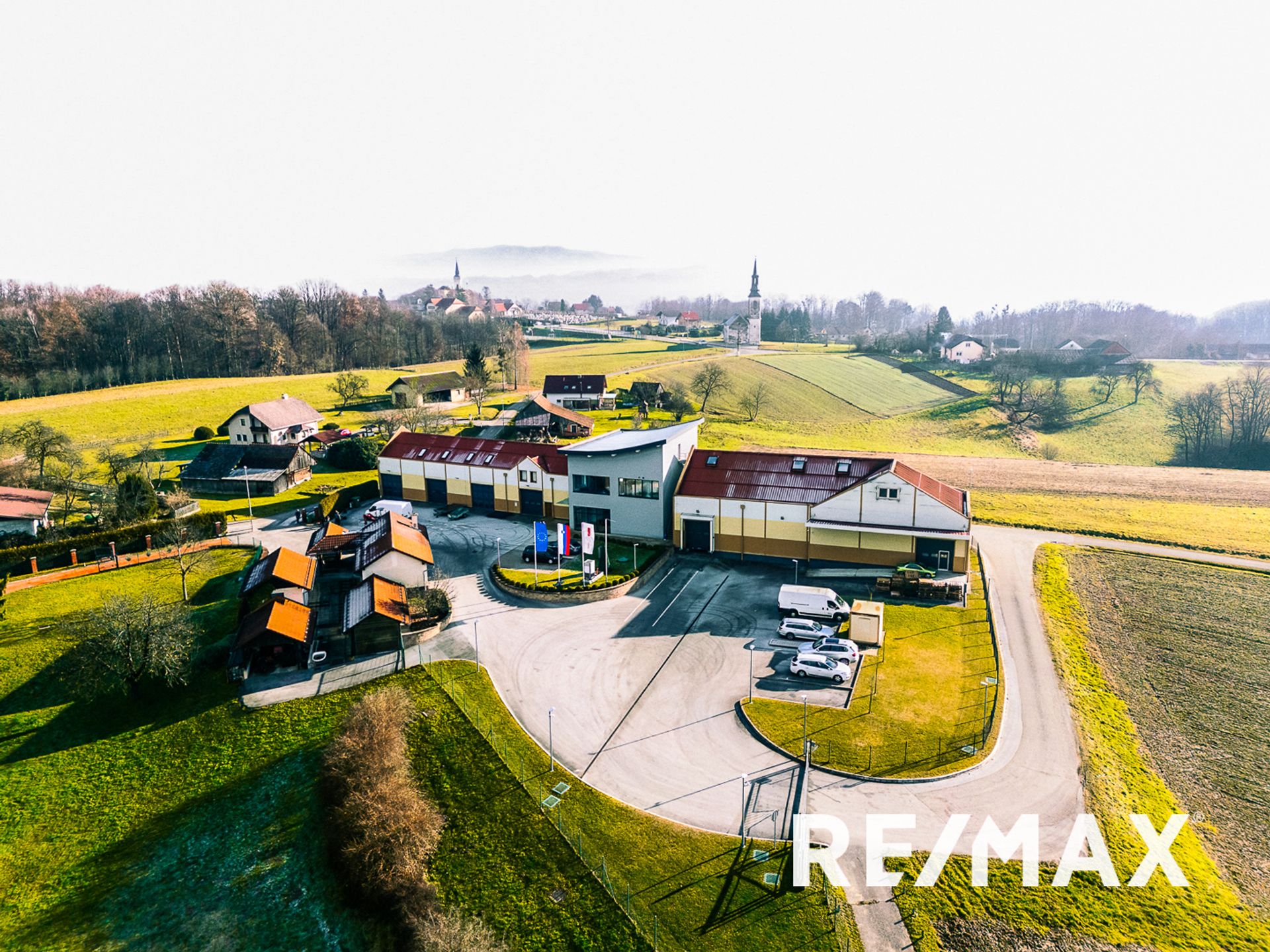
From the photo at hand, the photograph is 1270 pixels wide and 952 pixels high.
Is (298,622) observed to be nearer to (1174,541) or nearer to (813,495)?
(813,495)

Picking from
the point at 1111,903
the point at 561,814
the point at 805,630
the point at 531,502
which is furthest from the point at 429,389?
the point at 1111,903

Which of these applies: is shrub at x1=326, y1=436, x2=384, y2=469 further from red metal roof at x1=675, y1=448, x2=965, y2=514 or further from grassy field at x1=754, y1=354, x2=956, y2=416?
grassy field at x1=754, y1=354, x2=956, y2=416

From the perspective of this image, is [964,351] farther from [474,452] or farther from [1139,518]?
[474,452]

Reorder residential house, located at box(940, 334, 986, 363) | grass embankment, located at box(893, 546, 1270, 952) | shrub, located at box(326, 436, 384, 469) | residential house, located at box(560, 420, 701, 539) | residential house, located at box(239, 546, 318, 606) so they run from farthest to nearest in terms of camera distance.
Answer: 1. residential house, located at box(940, 334, 986, 363)
2. shrub, located at box(326, 436, 384, 469)
3. residential house, located at box(560, 420, 701, 539)
4. residential house, located at box(239, 546, 318, 606)
5. grass embankment, located at box(893, 546, 1270, 952)

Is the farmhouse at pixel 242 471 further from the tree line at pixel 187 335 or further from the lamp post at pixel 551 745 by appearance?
the tree line at pixel 187 335

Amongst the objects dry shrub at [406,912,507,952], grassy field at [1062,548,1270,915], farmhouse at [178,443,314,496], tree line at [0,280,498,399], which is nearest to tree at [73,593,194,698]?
dry shrub at [406,912,507,952]
